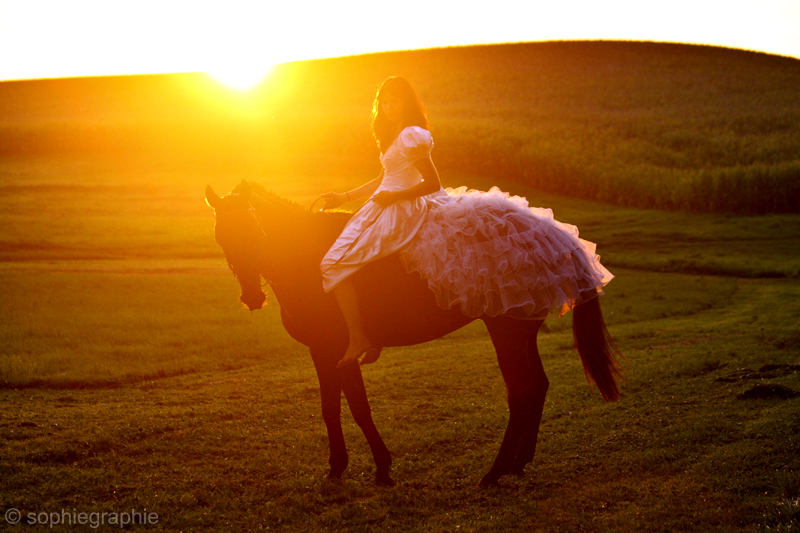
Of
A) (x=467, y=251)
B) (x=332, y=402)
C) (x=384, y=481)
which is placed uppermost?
(x=467, y=251)

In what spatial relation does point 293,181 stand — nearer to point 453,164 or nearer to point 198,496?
point 453,164

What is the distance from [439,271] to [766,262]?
930 inches

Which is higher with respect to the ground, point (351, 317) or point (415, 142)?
point (415, 142)

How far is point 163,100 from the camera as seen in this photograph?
63781 millimetres

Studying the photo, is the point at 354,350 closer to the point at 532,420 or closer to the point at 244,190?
the point at 244,190

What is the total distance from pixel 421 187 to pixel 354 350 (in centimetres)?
163

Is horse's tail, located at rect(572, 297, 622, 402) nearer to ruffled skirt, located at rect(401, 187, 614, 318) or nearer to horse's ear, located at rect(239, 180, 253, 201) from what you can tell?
ruffled skirt, located at rect(401, 187, 614, 318)

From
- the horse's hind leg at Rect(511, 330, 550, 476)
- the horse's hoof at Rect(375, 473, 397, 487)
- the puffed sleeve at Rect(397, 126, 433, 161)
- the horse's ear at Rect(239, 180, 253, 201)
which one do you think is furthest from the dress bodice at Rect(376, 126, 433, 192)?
the horse's hoof at Rect(375, 473, 397, 487)

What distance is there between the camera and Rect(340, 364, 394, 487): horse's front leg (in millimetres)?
6035

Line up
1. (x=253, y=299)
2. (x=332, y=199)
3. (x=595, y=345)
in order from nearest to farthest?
(x=253, y=299)
(x=332, y=199)
(x=595, y=345)

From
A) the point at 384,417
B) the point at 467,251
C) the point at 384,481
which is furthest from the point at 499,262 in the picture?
the point at 384,417

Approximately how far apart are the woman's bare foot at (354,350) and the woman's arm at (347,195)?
4.92 ft

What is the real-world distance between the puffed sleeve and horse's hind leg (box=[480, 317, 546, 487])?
5.61 ft

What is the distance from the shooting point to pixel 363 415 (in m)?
6.08
